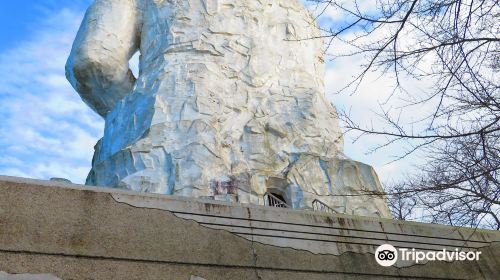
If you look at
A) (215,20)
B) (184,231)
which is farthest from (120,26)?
(184,231)

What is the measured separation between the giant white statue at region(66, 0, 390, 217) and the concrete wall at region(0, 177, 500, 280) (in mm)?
Result: 4515

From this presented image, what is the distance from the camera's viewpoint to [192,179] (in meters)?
9.13

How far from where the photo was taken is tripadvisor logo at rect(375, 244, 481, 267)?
14.9 feet

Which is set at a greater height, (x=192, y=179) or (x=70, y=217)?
(x=192, y=179)

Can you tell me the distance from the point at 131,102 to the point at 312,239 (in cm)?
767

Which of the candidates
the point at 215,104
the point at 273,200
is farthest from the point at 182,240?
the point at 215,104

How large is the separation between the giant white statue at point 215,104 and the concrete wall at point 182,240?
451 cm

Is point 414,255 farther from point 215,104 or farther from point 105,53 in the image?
point 105,53

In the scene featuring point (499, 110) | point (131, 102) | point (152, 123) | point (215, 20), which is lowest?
point (499, 110)

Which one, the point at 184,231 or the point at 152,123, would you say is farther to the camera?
the point at 152,123

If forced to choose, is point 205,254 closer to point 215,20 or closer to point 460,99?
point 460,99

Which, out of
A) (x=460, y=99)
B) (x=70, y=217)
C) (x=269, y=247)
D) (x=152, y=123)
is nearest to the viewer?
(x=70, y=217)

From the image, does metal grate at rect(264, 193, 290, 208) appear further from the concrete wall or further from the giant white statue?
the concrete wall

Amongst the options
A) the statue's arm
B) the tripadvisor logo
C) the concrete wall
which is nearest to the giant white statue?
the statue's arm
